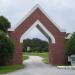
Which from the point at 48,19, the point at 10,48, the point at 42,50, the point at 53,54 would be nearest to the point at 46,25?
the point at 48,19

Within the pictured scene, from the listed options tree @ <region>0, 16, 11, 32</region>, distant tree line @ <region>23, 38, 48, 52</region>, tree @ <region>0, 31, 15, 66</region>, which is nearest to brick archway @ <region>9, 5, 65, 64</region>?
tree @ <region>0, 16, 11, 32</region>

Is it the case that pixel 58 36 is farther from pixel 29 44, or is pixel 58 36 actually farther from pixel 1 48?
pixel 29 44

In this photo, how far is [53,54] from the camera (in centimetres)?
5731

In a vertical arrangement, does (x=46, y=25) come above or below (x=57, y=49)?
above

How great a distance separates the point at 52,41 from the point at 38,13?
484 cm

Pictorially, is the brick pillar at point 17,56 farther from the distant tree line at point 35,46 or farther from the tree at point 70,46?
the distant tree line at point 35,46

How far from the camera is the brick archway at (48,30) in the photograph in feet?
186

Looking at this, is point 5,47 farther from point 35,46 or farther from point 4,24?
point 35,46

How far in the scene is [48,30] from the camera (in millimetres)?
57906

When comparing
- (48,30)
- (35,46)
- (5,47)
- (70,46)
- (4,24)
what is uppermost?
(4,24)

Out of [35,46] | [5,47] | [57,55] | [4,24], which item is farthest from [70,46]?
[35,46]

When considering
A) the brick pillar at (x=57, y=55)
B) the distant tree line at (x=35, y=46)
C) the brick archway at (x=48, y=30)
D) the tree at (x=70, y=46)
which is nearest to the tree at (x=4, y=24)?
the brick archway at (x=48, y=30)

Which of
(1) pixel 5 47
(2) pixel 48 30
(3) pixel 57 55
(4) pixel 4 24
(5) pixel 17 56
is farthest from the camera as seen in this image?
(4) pixel 4 24

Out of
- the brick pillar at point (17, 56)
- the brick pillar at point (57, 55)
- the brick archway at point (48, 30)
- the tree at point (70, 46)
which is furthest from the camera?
the brick pillar at point (57, 55)
